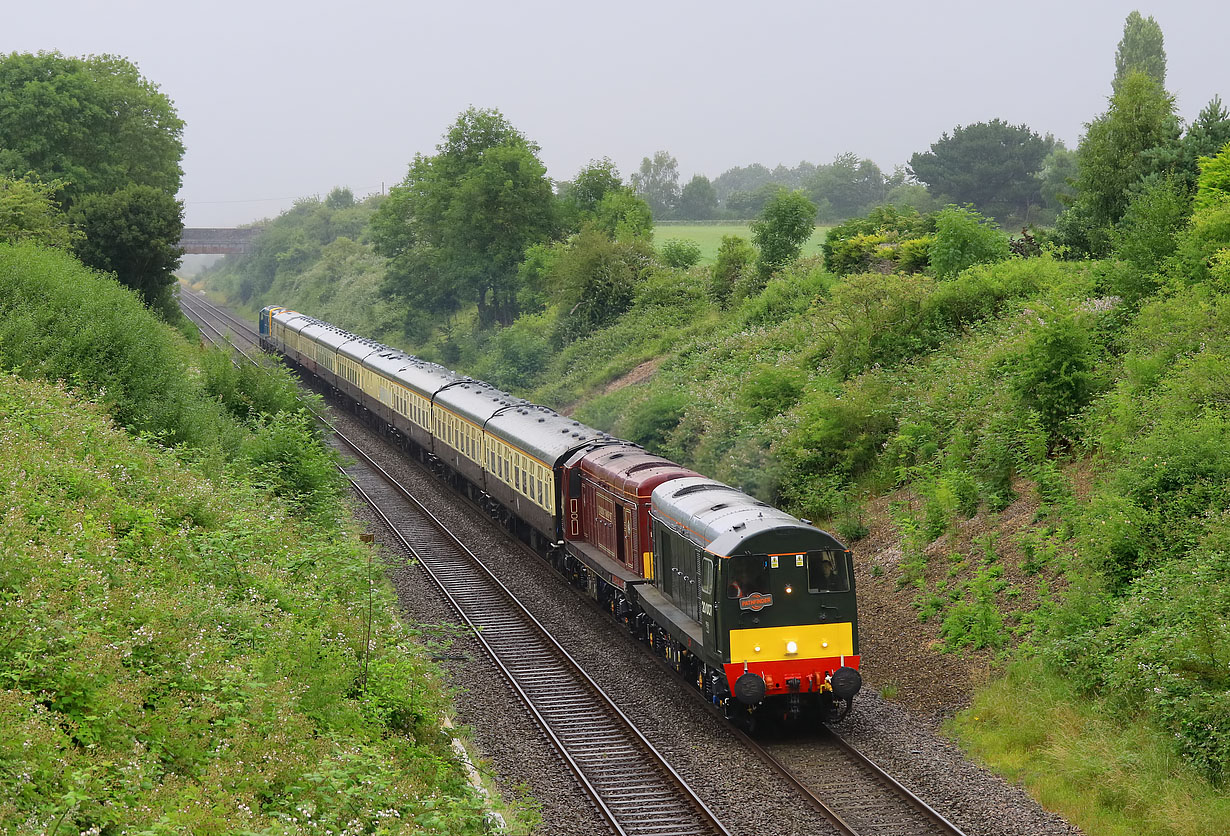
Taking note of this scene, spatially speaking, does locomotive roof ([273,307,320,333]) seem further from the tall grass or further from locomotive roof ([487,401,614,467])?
the tall grass

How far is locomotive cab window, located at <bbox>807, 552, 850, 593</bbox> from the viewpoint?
50.6 feet

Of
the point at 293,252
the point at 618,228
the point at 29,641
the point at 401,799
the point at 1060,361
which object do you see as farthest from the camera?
the point at 293,252

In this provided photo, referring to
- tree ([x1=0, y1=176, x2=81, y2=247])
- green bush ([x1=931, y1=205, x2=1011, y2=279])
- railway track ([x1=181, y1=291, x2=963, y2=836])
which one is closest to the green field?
green bush ([x1=931, y1=205, x2=1011, y2=279])

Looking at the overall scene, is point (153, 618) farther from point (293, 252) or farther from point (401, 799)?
point (293, 252)

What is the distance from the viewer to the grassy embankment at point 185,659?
8656 mm

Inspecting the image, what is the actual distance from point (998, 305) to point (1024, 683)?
1594 centimetres

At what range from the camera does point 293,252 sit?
118 metres

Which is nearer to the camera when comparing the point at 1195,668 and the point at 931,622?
the point at 1195,668

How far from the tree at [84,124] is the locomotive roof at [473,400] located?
2021 centimetres

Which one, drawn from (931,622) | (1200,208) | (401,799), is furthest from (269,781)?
(1200,208)

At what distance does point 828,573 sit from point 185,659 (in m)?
8.52

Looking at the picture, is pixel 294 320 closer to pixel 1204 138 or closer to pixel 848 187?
pixel 1204 138

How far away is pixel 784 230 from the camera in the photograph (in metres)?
46.8

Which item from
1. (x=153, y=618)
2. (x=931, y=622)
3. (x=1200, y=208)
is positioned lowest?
(x=931, y=622)
